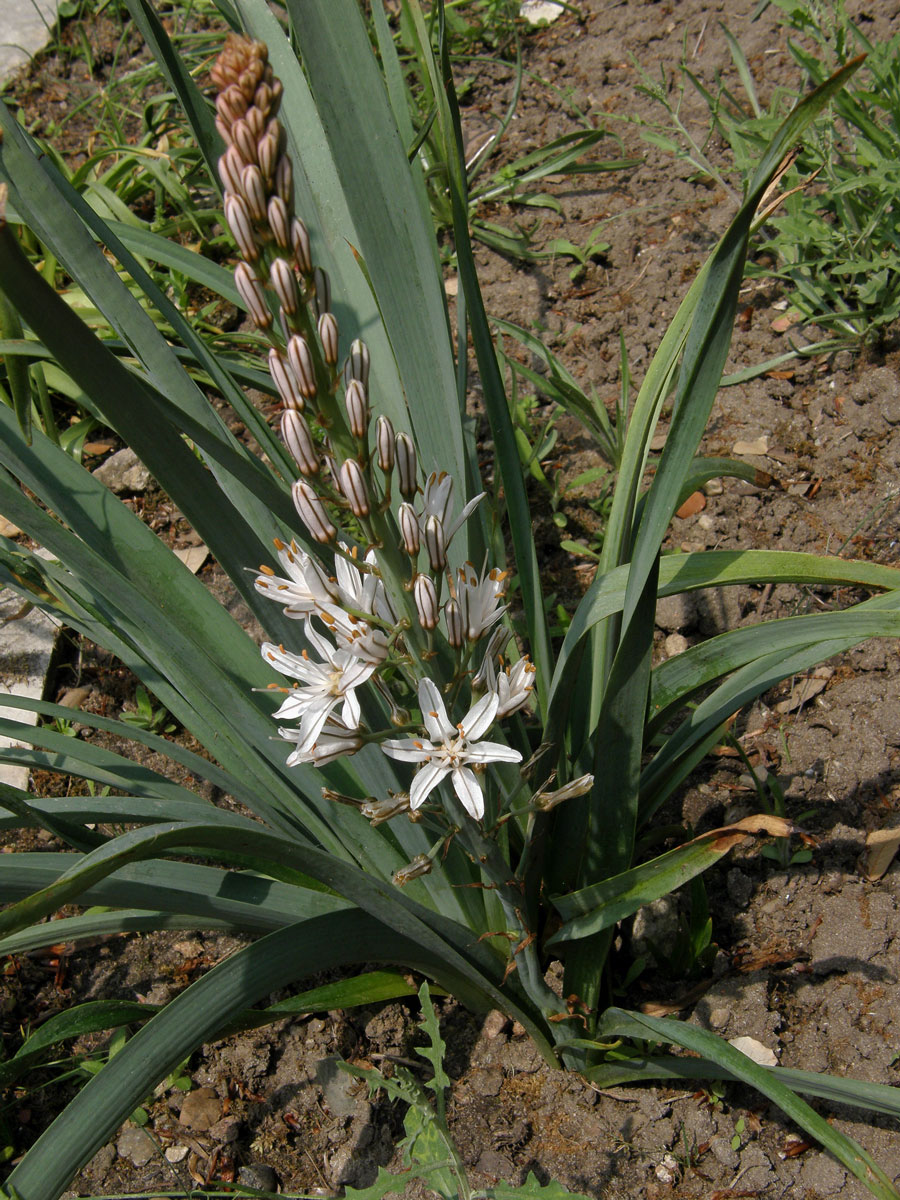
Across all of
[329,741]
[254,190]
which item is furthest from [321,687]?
[254,190]

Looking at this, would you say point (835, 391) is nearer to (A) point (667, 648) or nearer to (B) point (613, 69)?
(A) point (667, 648)

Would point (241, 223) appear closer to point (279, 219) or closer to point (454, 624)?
point (279, 219)

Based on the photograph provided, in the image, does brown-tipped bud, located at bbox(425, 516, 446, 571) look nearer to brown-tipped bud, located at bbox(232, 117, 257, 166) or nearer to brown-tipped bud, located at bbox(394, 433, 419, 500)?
brown-tipped bud, located at bbox(394, 433, 419, 500)

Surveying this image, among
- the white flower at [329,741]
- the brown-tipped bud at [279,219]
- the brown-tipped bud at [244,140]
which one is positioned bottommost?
the white flower at [329,741]

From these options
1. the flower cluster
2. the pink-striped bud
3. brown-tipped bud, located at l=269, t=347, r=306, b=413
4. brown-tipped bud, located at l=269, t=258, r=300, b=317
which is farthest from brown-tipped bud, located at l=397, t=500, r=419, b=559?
the pink-striped bud

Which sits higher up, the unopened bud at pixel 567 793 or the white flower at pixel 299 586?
the white flower at pixel 299 586

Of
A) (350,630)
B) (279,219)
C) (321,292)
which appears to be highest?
(279,219)

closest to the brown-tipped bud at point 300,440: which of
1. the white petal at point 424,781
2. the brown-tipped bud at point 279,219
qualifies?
the brown-tipped bud at point 279,219

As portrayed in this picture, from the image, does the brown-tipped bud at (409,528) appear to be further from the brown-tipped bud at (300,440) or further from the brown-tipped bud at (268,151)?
the brown-tipped bud at (268,151)
